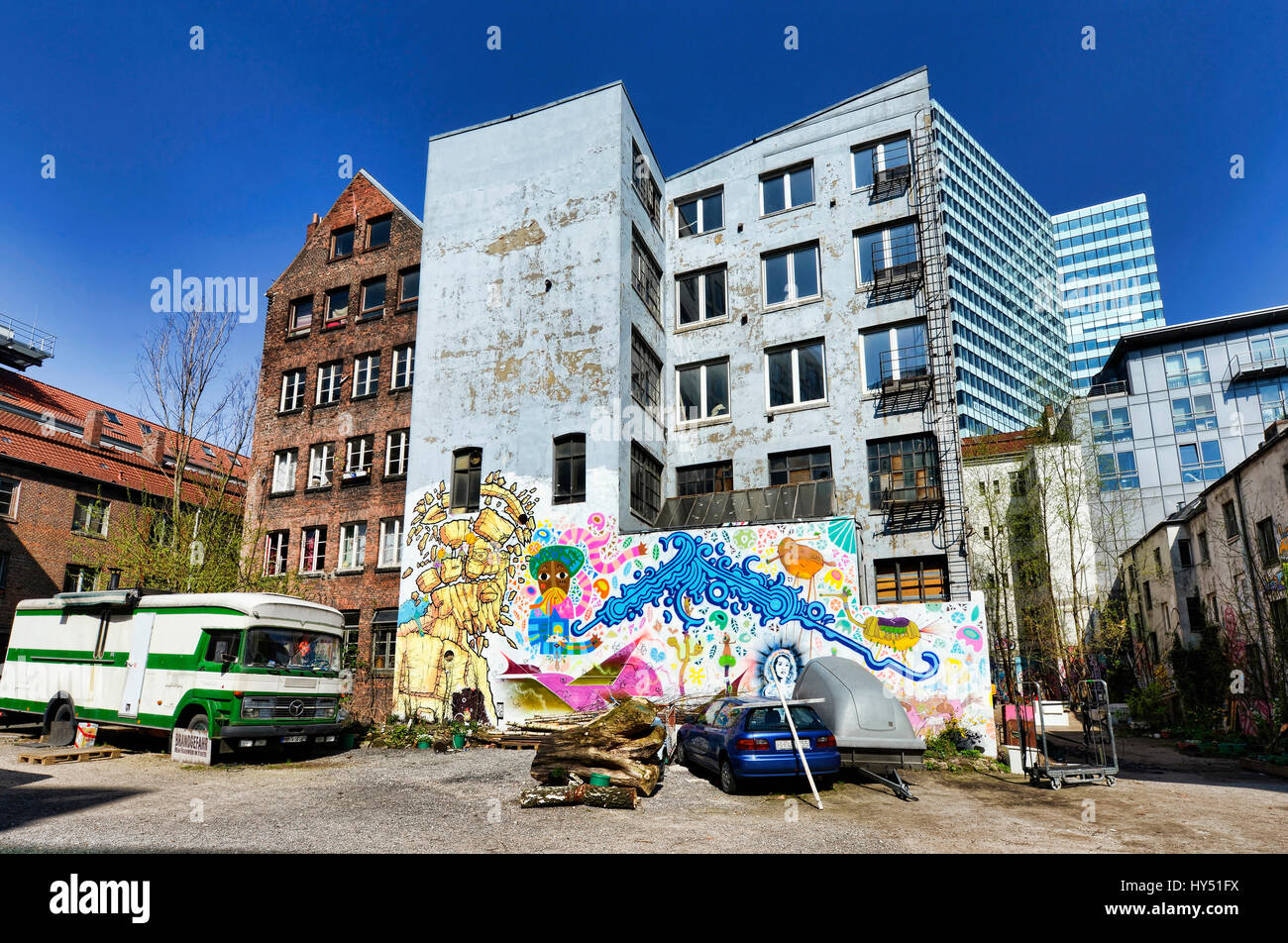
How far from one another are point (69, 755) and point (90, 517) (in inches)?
936

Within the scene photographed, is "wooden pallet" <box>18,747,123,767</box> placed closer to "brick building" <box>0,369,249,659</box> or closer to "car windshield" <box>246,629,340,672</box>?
"car windshield" <box>246,629,340,672</box>

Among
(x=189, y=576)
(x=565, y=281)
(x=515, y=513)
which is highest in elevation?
(x=565, y=281)

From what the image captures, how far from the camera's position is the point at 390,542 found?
1007 inches

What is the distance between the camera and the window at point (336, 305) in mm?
29047

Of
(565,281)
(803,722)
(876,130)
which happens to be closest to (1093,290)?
(876,130)

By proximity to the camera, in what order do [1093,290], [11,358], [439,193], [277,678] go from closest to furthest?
[277,678], [439,193], [11,358], [1093,290]

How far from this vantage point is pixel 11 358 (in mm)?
40562

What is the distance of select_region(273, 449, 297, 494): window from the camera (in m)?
28.3

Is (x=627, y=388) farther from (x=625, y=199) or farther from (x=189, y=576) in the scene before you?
(x=189, y=576)

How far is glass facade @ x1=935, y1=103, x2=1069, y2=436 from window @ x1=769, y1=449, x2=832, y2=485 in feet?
220

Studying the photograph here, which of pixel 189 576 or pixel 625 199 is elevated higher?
pixel 625 199

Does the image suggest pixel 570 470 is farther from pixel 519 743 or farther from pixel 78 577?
pixel 78 577

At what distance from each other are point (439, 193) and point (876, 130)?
15.4m
